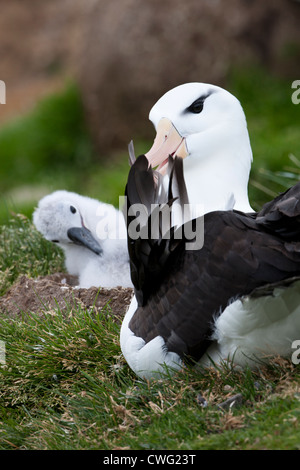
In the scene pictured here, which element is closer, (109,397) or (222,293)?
(222,293)

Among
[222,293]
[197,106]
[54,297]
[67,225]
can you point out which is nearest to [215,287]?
[222,293]

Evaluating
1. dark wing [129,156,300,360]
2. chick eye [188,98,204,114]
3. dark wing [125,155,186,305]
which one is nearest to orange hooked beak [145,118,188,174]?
chick eye [188,98,204,114]

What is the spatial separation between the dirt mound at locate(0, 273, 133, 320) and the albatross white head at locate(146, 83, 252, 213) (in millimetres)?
727

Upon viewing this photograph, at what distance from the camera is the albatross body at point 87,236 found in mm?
5188

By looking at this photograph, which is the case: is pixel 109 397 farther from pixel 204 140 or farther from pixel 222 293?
pixel 204 140

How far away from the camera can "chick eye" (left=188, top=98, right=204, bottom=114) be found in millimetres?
4203

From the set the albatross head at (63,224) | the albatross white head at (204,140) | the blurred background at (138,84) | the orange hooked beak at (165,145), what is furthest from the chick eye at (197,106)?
the blurred background at (138,84)

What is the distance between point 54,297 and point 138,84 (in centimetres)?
644

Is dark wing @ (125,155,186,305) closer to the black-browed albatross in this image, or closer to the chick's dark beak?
the black-browed albatross

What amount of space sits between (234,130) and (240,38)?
20.0ft

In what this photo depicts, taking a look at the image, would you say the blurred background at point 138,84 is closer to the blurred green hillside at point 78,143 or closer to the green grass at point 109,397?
the blurred green hillside at point 78,143

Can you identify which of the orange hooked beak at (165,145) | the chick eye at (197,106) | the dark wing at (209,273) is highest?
the chick eye at (197,106)

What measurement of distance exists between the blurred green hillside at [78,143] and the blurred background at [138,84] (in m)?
0.01

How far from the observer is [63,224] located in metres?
5.29
